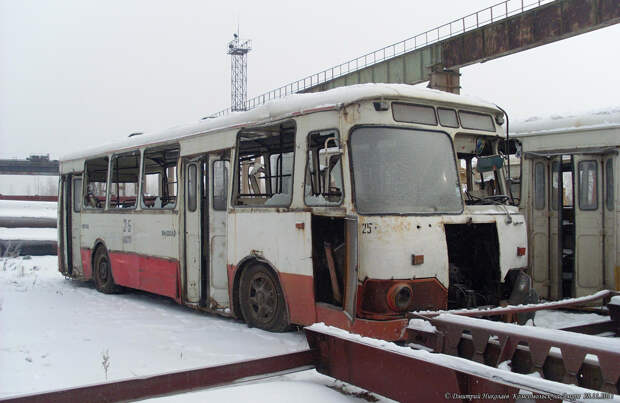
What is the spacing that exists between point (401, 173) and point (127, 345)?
3866mm

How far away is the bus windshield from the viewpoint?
6336 mm

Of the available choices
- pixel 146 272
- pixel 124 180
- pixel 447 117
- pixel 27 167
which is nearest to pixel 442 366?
pixel 447 117

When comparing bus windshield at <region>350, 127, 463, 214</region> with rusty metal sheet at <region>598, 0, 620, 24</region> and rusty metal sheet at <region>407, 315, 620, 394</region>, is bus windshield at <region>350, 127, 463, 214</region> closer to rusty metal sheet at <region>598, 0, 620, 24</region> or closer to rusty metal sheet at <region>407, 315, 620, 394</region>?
rusty metal sheet at <region>407, 315, 620, 394</region>

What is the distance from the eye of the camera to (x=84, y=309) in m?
9.98

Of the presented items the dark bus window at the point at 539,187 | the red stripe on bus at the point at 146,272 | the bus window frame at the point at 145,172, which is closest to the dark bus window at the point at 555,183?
the dark bus window at the point at 539,187

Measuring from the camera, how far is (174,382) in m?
4.50

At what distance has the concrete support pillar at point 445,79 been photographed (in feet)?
75.3

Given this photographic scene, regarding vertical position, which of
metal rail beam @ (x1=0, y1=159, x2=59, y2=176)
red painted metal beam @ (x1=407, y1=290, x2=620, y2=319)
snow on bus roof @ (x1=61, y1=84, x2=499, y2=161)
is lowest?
red painted metal beam @ (x1=407, y1=290, x2=620, y2=319)

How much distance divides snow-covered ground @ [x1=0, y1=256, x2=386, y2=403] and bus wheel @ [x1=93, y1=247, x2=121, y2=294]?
756 millimetres

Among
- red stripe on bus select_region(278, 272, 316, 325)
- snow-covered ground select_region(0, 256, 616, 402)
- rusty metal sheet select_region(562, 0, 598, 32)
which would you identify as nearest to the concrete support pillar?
rusty metal sheet select_region(562, 0, 598, 32)

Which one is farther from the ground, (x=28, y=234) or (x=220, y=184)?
(x=220, y=184)

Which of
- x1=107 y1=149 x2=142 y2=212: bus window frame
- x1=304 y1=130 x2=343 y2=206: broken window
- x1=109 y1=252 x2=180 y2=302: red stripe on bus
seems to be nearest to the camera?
x1=304 y1=130 x2=343 y2=206: broken window

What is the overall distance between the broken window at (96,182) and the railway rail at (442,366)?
27.8 ft

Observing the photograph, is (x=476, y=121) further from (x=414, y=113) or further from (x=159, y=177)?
(x=159, y=177)
